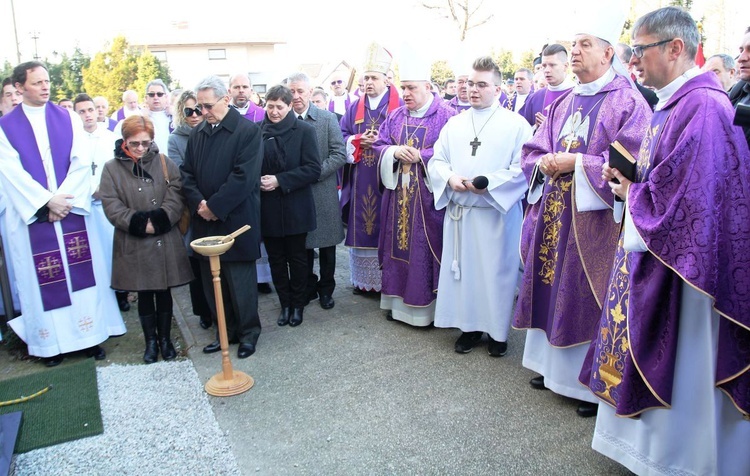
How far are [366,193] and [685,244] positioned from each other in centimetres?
367

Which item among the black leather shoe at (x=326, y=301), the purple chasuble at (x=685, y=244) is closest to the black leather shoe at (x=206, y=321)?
the black leather shoe at (x=326, y=301)

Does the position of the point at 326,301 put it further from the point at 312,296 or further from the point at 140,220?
the point at 140,220

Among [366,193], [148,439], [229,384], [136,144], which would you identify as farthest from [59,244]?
[366,193]

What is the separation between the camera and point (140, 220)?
13.4 ft

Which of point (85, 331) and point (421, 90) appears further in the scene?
point (421, 90)

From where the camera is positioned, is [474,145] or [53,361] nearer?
[474,145]

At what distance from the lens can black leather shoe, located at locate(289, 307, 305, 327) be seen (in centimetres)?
499

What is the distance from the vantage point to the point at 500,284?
4.23m

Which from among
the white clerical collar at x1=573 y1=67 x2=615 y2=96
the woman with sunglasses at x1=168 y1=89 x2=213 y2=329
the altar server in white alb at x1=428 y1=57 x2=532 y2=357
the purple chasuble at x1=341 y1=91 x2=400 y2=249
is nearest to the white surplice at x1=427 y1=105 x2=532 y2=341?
the altar server in white alb at x1=428 y1=57 x2=532 y2=357

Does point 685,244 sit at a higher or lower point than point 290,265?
higher

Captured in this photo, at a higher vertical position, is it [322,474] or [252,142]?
[252,142]

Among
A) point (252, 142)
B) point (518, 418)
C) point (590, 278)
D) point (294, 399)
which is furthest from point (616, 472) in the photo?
point (252, 142)

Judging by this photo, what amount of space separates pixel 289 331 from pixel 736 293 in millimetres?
3451

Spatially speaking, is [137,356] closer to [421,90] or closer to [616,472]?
[421,90]
